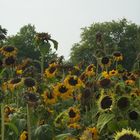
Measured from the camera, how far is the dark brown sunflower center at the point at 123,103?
4.66 meters

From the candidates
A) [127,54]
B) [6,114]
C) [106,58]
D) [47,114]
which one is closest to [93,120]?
[47,114]

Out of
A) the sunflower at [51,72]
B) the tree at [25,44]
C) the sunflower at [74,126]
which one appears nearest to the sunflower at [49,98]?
the sunflower at [74,126]

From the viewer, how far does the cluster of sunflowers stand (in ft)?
14.4

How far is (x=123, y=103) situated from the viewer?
4.68m

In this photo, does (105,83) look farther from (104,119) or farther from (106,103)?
(104,119)

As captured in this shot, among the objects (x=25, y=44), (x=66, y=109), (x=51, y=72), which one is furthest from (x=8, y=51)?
(x=25, y=44)

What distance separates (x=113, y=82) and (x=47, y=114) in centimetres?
→ 114

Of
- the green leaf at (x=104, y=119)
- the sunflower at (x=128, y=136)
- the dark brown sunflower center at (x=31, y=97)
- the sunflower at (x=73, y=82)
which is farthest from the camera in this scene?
the sunflower at (x=73, y=82)

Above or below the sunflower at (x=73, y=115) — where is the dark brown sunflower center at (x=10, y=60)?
above

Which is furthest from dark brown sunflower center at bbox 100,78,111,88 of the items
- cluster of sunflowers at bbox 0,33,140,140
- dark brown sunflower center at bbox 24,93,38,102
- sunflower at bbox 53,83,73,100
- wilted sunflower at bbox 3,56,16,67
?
dark brown sunflower center at bbox 24,93,38,102

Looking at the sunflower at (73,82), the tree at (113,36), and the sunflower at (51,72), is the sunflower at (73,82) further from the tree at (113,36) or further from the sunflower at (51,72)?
the tree at (113,36)

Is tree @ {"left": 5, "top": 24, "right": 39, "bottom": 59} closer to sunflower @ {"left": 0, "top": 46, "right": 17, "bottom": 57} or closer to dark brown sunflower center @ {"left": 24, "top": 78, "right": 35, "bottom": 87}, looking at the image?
sunflower @ {"left": 0, "top": 46, "right": 17, "bottom": 57}

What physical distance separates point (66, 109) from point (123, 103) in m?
1.56

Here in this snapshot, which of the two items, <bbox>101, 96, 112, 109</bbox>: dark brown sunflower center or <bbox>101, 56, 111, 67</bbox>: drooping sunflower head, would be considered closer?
<bbox>101, 96, 112, 109</bbox>: dark brown sunflower center
